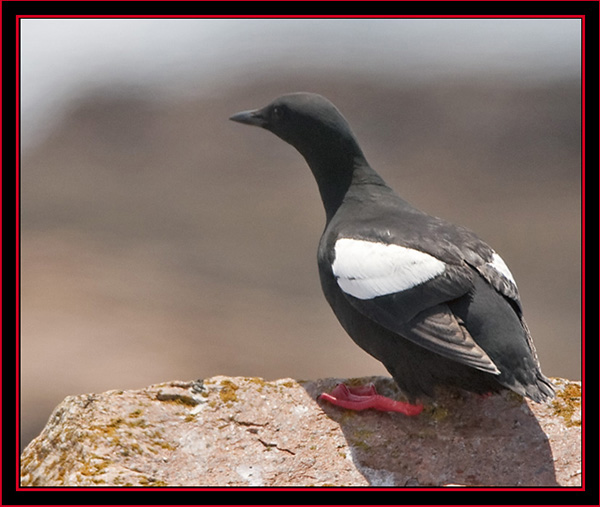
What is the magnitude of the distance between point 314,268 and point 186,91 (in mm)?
12648

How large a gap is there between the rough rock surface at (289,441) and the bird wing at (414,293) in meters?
0.59

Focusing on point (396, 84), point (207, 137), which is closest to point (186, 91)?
point (207, 137)

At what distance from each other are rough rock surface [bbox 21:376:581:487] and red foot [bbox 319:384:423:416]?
61 millimetres

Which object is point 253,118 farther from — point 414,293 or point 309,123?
point 414,293

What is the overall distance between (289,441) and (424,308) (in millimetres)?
1114

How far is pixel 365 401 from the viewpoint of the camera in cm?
625

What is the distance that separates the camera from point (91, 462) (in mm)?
5625

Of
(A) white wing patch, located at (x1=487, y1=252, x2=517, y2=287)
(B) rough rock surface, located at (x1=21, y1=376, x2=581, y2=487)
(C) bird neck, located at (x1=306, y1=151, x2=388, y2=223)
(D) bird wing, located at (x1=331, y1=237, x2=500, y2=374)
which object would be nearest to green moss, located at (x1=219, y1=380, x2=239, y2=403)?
(B) rough rock surface, located at (x1=21, y1=376, x2=581, y2=487)

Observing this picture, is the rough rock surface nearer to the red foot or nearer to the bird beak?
the red foot

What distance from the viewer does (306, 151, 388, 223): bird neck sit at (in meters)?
7.19

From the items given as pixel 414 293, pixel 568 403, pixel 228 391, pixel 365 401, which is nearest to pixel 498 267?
pixel 414 293

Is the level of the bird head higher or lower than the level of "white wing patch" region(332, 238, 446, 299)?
higher

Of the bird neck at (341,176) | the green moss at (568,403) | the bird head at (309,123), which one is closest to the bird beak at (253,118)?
the bird head at (309,123)

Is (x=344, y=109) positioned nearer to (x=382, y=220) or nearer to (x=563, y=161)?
(x=563, y=161)
